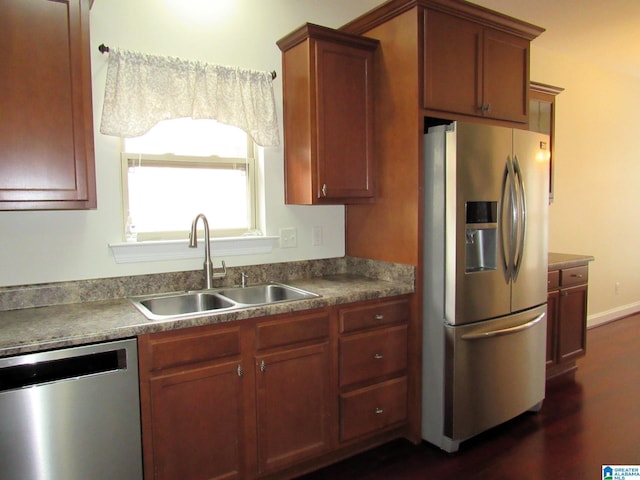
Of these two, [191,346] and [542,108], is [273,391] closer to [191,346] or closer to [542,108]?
[191,346]

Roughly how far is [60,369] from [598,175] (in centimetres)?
509

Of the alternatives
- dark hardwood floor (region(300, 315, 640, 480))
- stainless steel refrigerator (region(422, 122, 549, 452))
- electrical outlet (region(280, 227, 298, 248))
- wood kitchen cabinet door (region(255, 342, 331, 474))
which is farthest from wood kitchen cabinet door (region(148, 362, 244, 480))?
stainless steel refrigerator (region(422, 122, 549, 452))

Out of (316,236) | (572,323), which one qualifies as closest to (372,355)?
(316,236)

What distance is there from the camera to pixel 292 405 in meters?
2.14

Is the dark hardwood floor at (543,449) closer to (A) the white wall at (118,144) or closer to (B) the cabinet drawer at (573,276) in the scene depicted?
(B) the cabinet drawer at (573,276)

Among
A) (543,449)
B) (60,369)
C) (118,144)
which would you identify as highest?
(118,144)

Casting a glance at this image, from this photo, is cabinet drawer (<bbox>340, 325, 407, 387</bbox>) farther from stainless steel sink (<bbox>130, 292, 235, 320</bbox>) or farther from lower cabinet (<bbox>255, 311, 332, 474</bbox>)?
stainless steel sink (<bbox>130, 292, 235, 320</bbox>)

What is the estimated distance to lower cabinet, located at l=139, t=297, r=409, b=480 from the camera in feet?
5.94

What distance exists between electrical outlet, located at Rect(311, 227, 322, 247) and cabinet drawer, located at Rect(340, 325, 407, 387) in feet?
2.50

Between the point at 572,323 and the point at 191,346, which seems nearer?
the point at 191,346

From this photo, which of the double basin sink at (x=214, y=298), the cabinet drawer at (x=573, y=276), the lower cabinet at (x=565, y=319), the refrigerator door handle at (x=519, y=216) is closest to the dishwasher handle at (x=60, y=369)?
the double basin sink at (x=214, y=298)

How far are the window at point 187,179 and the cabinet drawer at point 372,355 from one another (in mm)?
951

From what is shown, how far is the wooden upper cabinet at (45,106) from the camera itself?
171cm

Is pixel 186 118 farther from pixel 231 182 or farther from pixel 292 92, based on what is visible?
pixel 292 92
